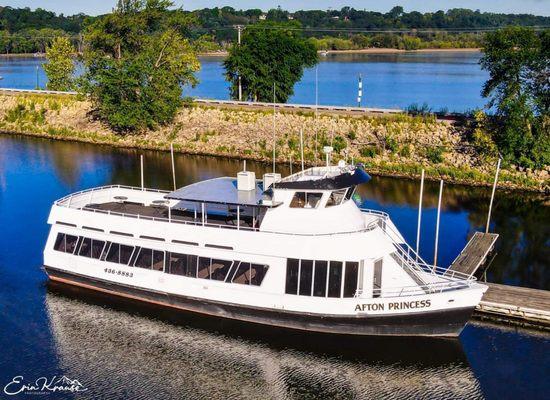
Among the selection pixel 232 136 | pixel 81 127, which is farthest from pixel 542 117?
pixel 81 127

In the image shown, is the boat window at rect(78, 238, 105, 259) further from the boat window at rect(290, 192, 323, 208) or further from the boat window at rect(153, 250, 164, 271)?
the boat window at rect(290, 192, 323, 208)

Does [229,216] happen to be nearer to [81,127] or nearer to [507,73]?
[507,73]

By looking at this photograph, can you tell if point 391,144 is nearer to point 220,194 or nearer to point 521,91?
point 521,91

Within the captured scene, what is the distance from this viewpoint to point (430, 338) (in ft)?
77.1

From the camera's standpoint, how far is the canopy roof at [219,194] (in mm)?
25781

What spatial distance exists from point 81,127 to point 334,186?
173ft

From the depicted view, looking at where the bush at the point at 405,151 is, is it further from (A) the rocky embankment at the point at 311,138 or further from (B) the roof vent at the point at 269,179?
(B) the roof vent at the point at 269,179

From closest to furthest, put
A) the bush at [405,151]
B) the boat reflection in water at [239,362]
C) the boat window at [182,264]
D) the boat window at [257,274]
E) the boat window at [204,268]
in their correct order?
the boat reflection in water at [239,362]
the boat window at [257,274]
the boat window at [204,268]
the boat window at [182,264]
the bush at [405,151]

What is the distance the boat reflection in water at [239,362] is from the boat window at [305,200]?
17.4 feet

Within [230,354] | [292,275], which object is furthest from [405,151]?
[230,354]

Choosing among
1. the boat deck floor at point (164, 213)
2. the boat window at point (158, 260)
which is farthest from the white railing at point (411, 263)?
the boat window at point (158, 260)

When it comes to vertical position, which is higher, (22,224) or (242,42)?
(242,42)

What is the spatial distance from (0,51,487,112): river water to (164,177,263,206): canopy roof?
→ 925 inches

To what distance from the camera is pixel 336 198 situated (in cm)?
2436
